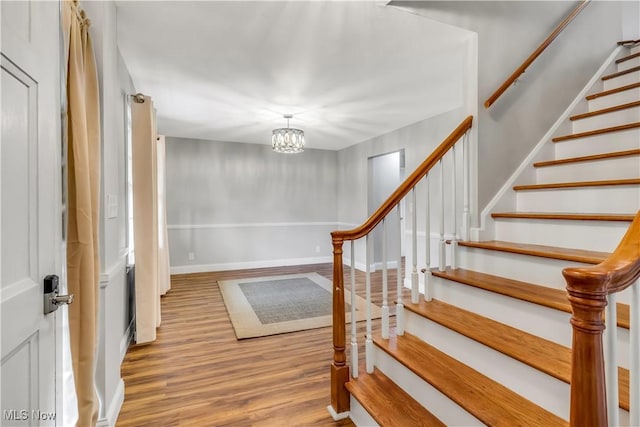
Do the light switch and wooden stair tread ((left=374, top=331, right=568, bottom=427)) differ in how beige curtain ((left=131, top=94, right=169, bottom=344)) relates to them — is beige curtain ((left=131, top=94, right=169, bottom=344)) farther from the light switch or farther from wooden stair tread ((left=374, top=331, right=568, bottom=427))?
wooden stair tread ((left=374, top=331, right=568, bottom=427))

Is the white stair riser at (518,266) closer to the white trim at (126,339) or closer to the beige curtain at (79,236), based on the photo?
the beige curtain at (79,236)

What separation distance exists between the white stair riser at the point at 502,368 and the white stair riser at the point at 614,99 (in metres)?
2.32

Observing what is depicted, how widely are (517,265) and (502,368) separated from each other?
700mm

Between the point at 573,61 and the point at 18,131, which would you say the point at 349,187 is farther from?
the point at 18,131

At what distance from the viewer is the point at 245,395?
6.57 feet

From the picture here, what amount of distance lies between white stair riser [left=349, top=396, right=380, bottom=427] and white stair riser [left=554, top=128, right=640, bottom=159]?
2.41 m

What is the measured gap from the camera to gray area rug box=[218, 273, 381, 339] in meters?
3.09

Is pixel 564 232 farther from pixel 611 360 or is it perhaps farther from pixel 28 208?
pixel 28 208

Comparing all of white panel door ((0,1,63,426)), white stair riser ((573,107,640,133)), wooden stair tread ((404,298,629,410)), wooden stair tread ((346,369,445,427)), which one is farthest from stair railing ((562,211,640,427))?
white stair riser ((573,107,640,133))

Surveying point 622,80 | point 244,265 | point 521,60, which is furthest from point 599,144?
point 244,265

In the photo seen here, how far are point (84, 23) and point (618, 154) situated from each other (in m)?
3.16

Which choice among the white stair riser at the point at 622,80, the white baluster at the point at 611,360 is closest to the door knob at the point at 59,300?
the white baluster at the point at 611,360

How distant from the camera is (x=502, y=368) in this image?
1363 millimetres

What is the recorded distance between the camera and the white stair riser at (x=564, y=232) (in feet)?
5.35
